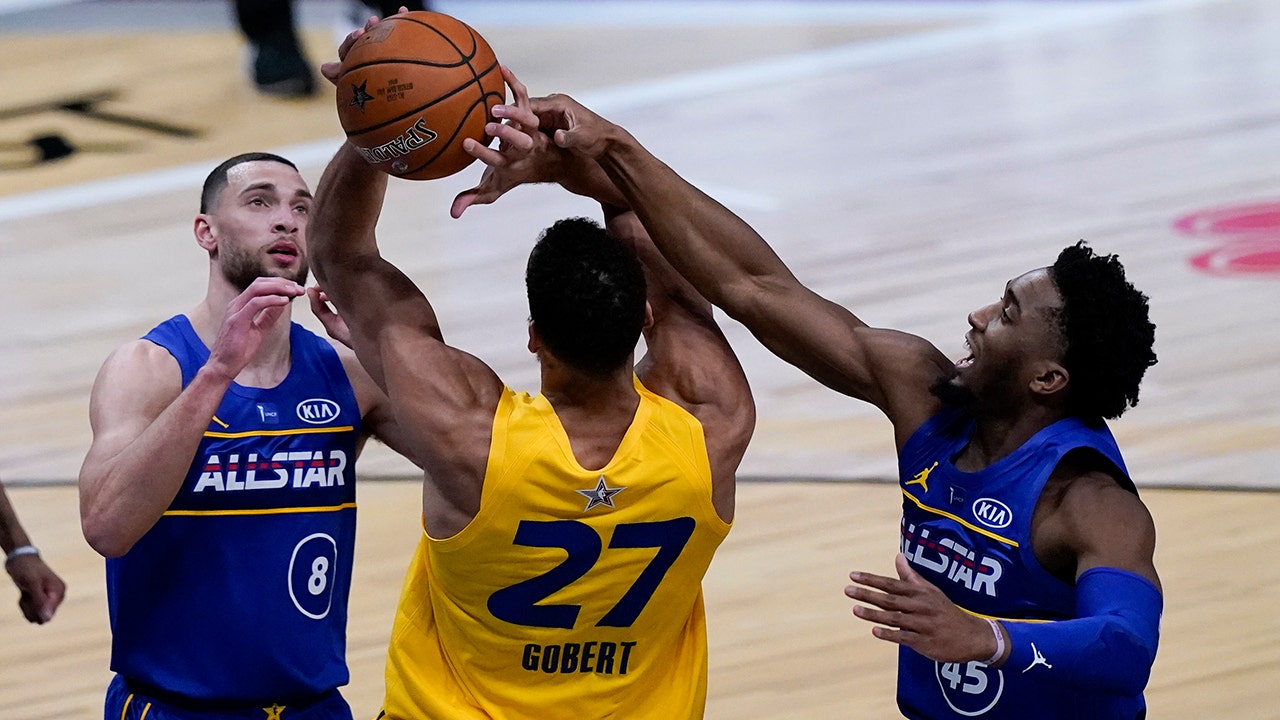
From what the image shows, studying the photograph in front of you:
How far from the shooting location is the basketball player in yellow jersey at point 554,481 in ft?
11.4

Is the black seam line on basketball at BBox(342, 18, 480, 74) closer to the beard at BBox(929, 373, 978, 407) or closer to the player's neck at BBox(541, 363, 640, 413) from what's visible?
the player's neck at BBox(541, 363, 640, 413)

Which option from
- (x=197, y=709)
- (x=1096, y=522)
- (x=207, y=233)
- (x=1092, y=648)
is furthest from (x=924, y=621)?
(x=207, y=233)

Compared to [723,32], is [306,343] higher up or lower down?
lower down

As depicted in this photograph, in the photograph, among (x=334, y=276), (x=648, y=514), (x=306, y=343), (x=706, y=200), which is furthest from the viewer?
(x=306, y=343)

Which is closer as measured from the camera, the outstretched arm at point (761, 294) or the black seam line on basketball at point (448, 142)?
the black seam line on basketball at point (448, 142)

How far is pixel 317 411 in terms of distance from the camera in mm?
4102

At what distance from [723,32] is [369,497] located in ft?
28.4

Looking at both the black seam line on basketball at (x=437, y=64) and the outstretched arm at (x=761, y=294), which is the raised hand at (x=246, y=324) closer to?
the black seam line on basketball at (x=437, y=64)

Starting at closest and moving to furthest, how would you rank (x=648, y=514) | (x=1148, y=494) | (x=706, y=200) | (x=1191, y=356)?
(x=648, y=514) → (x=706, y=200) → (x=1148, y=494) → (x=1191, y=356)

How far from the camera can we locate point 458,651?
3.71 m

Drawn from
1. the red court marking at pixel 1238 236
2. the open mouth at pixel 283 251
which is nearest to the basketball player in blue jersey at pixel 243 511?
the open mouth at pixel 283 251

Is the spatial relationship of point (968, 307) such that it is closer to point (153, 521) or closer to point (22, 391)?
point (22, 391)

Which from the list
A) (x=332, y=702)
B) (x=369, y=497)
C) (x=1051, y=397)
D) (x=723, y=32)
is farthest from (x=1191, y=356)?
(x=723, y=32)

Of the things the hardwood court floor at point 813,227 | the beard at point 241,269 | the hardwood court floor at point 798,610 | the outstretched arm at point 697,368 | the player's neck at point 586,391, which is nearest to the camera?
the player's neck at point 586,391
